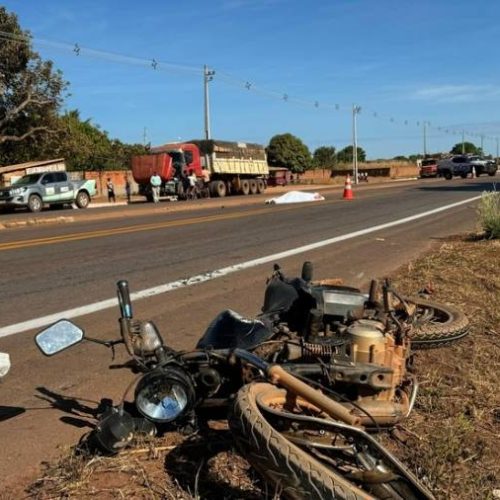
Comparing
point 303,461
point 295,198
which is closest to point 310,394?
point 303,461

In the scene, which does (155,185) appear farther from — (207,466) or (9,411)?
(207,466)

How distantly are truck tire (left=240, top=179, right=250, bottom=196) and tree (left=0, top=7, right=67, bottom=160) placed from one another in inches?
558

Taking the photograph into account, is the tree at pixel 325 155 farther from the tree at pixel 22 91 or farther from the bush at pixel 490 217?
the bush at pixel 490 217

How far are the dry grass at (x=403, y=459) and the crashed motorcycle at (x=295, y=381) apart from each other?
6.4 inches

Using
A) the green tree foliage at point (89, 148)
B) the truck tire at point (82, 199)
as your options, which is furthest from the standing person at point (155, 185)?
the green tree foliage at point (89, 148)

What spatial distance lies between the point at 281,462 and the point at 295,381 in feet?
1.43

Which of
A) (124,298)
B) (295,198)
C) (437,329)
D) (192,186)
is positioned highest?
(124,298)

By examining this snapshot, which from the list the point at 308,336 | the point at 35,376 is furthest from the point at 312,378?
the point at 35,376

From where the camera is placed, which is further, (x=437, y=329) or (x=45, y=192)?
(x=45, y=192)

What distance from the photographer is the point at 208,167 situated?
41312 millimetres

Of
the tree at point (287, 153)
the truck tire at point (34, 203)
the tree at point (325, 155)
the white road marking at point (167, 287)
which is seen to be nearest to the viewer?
the white road marking at point (167, 287)

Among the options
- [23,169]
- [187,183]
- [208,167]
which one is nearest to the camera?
[187,183]

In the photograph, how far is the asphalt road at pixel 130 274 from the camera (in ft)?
14.1

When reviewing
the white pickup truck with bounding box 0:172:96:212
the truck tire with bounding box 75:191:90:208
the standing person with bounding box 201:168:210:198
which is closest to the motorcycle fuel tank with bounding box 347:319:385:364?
the white pickup truck with bounding box 0:172:96:212
